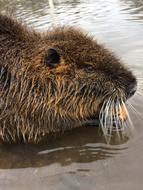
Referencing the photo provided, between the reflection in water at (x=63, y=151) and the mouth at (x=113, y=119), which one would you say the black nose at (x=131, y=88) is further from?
the reflection in water at (x=63, y=151)

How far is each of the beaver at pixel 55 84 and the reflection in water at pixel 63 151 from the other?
0.33 feet

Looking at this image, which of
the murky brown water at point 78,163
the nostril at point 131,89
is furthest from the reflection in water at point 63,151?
the nostril at point 131,89

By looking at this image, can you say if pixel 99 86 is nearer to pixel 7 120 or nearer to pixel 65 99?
pixel 65 99

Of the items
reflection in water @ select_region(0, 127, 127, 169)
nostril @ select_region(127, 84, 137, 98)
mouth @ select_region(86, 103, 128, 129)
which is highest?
nostril @ select_region(127, 84, 137, 98)

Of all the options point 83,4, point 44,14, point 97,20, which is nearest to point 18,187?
point 97,20

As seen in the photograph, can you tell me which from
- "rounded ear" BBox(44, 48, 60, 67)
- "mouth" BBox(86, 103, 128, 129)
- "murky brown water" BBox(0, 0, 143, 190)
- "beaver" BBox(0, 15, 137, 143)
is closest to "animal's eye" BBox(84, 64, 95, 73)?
"beaver" BBox(0, 15, 137, 143)

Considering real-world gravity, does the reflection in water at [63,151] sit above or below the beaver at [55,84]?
below

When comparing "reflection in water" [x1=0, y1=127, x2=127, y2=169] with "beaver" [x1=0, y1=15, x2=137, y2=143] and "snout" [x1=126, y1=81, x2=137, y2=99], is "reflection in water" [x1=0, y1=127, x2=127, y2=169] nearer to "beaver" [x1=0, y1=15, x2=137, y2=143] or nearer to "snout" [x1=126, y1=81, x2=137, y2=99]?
"beaver" [x1=0, y1=15, x2=137, y2=143]

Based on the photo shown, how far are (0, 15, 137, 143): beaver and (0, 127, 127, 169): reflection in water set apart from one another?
10 centimetres

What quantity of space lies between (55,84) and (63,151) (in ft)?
1.70

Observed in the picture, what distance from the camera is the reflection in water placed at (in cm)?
318

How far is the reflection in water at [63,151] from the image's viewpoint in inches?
125

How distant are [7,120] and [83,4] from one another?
690cm

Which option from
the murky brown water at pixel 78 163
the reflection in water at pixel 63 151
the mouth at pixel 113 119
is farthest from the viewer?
the mouth at pixel 113 119
